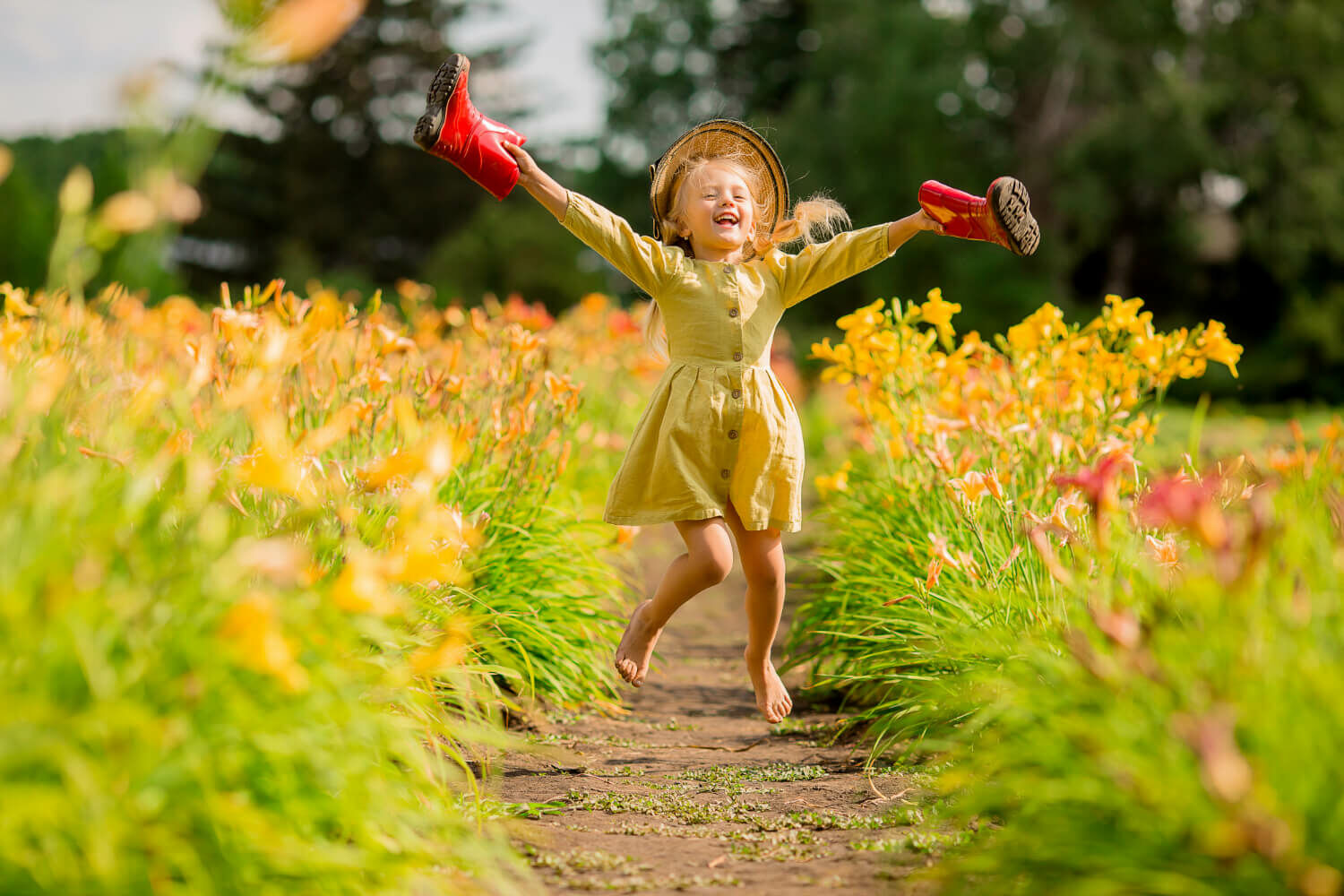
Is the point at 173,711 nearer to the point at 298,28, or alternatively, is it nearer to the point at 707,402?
the point at 298,28

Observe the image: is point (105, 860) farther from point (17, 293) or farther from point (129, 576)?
point (17, 293)

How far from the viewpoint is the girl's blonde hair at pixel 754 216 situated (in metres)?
3.16

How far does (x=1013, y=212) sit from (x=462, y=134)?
1430 millimetres

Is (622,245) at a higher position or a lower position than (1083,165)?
lower

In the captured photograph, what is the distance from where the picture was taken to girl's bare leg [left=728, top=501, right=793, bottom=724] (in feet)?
9.44

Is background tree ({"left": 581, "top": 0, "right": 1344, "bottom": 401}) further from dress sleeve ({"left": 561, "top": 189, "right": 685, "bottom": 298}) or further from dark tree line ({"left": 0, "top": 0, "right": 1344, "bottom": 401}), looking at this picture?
dress sleeve ({"left": 561, "top": 189, "right": 685, "bottom": 298})

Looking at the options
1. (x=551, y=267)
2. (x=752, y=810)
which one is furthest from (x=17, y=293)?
(x=551, y=267)

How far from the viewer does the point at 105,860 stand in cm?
119

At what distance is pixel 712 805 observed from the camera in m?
2.30

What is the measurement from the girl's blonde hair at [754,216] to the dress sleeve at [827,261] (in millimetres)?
118


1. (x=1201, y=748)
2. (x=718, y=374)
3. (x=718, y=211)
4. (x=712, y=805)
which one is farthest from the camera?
(x=718, y=211)

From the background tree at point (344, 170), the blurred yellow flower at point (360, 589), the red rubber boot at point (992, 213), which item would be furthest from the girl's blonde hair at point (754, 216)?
the background tree at point (344, 170)

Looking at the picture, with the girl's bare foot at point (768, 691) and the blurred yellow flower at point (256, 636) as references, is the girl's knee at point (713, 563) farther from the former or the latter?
the blurred yellow flower at point (256, 636)

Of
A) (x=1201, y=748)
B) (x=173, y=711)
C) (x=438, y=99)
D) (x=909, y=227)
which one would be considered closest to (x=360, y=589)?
(x=173, y=711)
